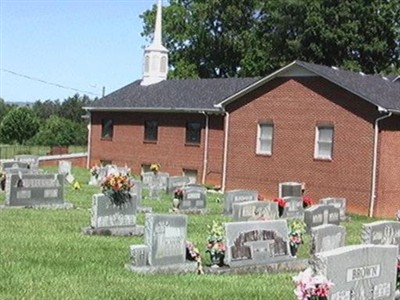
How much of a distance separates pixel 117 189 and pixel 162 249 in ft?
16.4

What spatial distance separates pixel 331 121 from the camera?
30.3m

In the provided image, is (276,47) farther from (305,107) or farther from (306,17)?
(305,107)

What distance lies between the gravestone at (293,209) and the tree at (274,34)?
3222cm

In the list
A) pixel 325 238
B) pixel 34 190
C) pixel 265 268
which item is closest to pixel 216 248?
pixel 265 268

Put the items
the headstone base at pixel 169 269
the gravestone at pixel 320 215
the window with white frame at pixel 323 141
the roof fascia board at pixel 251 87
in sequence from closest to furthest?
the headstone base at pixel 169 269, the gravestone at pixel 320 215, the window with white frame at pixel 323 141, the roof fascia board at pixel 251 87

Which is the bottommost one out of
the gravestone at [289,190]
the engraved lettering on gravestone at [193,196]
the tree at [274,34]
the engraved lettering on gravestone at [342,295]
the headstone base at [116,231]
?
the headstone base at [116,231]

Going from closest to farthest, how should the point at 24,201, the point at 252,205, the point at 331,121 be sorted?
the point at 252,205
the point at 24,201
the point at 331,121

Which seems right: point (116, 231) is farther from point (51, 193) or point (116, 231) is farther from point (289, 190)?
point (289, 190)

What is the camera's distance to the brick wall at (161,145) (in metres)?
37.4

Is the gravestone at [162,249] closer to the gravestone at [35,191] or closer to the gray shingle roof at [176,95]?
the gravestone at [35,191]

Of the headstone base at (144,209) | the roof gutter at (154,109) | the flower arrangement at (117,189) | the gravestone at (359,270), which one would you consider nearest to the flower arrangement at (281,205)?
the headstone base at (144,209)

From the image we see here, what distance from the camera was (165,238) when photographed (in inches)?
504

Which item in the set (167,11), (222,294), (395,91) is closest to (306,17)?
(167,11)

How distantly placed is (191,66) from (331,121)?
117 feet
